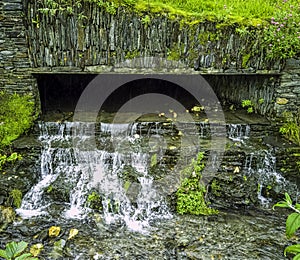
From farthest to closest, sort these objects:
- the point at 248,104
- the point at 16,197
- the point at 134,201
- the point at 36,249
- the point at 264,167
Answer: the point at 248,104
the point at 264,167
the point at 134,201
the point at 16,197
the point at 36,249

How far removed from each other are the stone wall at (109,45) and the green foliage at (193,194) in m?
2.05

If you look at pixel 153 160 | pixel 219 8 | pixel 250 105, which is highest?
pixel 219 8

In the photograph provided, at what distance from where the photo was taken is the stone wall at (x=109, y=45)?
17.7ft

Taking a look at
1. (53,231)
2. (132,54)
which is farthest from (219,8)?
(53,231)

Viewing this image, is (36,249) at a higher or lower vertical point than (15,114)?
lower

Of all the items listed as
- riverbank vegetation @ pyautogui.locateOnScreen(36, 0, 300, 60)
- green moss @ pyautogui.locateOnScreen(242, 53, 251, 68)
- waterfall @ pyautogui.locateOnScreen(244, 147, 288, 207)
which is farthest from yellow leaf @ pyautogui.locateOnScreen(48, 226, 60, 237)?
green moss @ pyautogui.locateOnScreen(242, 53, 251, 68)

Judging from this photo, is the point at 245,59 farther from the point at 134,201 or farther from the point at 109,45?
the point at 134,201

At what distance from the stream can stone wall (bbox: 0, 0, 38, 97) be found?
98 cm

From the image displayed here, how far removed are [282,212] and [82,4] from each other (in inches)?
212

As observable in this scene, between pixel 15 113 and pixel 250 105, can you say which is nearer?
pixel 15 113

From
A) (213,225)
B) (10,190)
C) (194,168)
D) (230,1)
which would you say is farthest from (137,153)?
(230,1)

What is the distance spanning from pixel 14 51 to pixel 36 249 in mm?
3763

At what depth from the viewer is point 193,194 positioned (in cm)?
520

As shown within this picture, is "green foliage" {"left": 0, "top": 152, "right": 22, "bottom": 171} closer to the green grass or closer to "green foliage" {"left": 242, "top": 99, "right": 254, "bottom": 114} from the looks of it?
the green grass
